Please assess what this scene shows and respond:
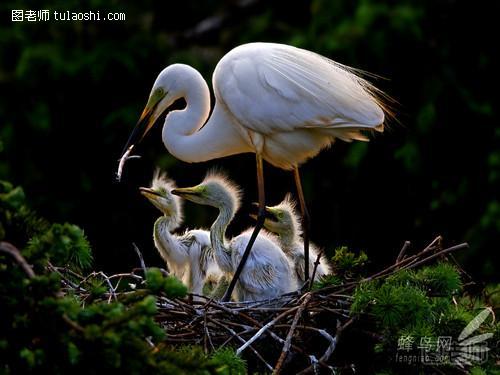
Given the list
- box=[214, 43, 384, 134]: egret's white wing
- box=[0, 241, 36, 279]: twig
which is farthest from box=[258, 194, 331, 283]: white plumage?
box=[0, 241, 36, 279]: twig

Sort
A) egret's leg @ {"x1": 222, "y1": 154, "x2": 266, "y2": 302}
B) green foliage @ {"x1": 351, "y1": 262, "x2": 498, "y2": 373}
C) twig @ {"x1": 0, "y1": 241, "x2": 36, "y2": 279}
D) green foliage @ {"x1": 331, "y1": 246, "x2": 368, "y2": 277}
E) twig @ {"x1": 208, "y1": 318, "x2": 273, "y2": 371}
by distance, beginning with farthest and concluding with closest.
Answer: egret's leg @ {"x1": 222, "y1": 154, "x2": 266, "y2": 302} → green foliage @ {"x1": 331, "y1": 246, "x2": 368, "y2": 277} → twig @ {"x1": 208, "y1": 318, "x2": 273, "y2": 371} → green foliage @ {"x1": 351, "y1": 262, "x2": 498, "y2": 373} → twig @ {"x1": 0, "y1": 241, "x2": 36, "y2": 279}

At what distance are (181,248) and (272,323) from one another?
1.14m

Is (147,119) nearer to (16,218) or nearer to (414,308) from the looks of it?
(414,308)

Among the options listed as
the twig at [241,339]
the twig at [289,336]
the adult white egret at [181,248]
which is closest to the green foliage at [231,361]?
the twig at [289,336]

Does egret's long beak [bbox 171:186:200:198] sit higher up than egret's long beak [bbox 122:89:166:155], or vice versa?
egret's long beak [bbox 122:89:166:155]

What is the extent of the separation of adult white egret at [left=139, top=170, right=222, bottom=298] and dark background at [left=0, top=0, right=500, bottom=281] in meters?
2.91

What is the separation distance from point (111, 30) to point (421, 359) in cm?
662

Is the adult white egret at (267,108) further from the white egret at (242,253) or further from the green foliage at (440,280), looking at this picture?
the green foliage at (440,280)

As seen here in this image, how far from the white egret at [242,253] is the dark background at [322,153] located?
9.82 ft

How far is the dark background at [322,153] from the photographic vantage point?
8.96 meters

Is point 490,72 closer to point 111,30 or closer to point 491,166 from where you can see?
point 491,166

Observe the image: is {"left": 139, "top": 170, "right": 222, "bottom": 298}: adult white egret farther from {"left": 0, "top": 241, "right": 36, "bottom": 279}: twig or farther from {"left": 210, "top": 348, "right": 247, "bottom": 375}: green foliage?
{"left": 0, "top": 241, "right": 36, "bottom": 279}: twig

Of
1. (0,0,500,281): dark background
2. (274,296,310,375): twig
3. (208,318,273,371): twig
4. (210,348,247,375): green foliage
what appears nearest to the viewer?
(210,348,247,375): green foliage

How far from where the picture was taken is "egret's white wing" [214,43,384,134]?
5.21 m
